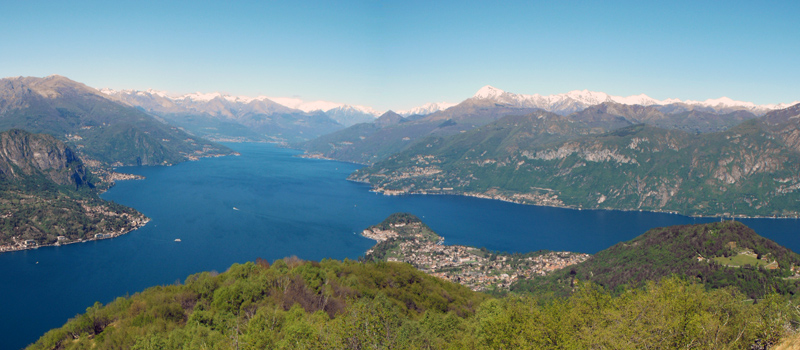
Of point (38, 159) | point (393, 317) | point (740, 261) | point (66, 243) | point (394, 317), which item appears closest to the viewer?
point (393, 317)

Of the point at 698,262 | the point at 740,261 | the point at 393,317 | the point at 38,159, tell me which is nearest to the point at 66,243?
the point at 38,159

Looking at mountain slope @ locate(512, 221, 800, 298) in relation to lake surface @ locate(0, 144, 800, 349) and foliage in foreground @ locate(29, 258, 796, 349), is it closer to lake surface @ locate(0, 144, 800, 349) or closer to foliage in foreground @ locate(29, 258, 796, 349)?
foliage in foreground @ locate(29, 258, 796, 349)

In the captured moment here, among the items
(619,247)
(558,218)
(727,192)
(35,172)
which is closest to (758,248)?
(619,247)

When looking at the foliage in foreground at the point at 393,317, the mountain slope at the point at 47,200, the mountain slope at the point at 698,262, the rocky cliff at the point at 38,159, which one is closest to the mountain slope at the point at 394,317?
the foliage in foreground at the point at 393,317

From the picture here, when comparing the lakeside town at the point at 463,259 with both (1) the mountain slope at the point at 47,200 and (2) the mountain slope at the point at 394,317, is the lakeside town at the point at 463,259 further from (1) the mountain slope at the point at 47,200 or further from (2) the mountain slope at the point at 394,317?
(1) the mountain slope at the point at 47,200

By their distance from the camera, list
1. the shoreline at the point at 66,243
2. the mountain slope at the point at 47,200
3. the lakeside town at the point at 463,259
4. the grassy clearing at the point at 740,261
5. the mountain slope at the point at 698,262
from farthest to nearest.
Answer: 1. the mountain slope at the point at 47,200
2. the shoreline at the point at 66,243
3. the lakeside town at the point at 463,259
4. the grassy clearing at the point at 740,261
5. the mountain slope at the point at 698,262

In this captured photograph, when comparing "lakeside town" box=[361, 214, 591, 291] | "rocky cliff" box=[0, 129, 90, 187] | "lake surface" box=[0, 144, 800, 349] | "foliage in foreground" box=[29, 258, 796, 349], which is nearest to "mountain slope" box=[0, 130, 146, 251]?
"rocky cliff" box=[0, 129, 90, 187]

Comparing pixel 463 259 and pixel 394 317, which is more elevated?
pixel 394 317

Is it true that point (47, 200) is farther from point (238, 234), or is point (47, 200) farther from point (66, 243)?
point (238, 234)
